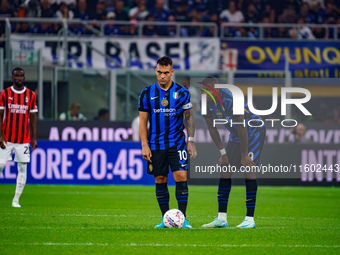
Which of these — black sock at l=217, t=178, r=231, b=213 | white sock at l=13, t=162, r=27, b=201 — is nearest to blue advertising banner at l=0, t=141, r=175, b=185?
white sock at l=13, t=162, r=27, b=201

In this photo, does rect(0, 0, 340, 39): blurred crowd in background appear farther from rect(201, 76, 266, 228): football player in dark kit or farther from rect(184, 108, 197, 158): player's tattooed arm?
rect(184, 108, 197, 158): player's tattooed arm

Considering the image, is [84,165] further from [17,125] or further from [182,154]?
[182,154]

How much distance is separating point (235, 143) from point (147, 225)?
4.79 feet

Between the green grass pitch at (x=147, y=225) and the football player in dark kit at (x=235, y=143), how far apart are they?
323mm

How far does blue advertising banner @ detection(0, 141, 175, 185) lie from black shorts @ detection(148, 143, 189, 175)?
27.2ft

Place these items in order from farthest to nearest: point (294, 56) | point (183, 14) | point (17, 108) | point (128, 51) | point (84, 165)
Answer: point (183, 14) → point (294, 56) → point (128, 51) → point (84, 165) → point (17, 108)

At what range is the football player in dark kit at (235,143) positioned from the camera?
7.92 m

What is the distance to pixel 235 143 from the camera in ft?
26.7

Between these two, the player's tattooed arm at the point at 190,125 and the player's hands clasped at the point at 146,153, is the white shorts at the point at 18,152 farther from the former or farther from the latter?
the player's tattooed arm at the point at 190,125

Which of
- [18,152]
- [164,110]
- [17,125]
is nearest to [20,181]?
[18,152]

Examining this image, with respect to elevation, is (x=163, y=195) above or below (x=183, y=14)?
below

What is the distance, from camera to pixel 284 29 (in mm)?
21484

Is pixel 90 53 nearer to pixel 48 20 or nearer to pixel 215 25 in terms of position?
pixel 48 20

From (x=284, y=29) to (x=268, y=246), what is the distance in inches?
619
